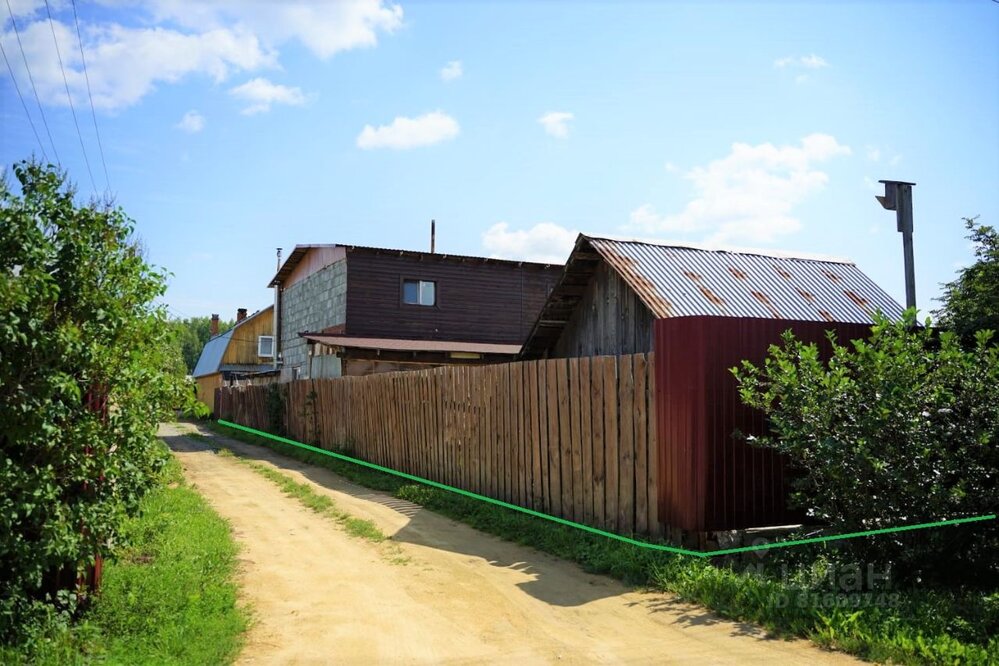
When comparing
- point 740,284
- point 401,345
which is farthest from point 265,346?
point 740,284

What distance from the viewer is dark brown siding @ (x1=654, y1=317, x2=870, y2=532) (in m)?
7.35

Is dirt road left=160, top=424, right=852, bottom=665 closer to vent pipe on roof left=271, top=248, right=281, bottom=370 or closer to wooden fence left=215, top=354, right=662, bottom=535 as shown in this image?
wooden fence left=215, top=354, right=662, bottom=535

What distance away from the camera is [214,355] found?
4647 cm

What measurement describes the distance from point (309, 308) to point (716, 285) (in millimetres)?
20000

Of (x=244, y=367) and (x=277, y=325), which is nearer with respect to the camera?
(x=277, y=325)

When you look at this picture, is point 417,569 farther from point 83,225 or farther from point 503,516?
point 83,225

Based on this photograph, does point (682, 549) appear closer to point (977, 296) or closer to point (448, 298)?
point (977, 296)

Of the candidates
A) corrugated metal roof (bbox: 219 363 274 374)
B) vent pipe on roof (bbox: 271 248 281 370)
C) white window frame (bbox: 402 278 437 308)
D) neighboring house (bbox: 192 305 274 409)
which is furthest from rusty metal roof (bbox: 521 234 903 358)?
corrugated metal roof (bbox: 219 363 274 374)

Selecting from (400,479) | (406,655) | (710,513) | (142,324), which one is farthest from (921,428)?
(400,479)

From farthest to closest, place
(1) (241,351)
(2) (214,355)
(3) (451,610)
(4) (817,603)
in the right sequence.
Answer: (2) (214,355) < (1) (241,351) < (3) (451,610) < (4) (817,603)

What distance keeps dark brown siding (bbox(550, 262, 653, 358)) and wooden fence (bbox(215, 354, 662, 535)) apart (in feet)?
9.74

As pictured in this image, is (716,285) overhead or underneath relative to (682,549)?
overhead

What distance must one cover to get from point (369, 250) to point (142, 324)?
21.3 meters

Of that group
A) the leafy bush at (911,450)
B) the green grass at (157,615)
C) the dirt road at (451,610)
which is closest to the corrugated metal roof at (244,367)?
the dirt road at (451,610)
